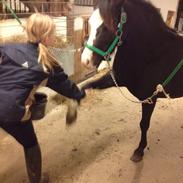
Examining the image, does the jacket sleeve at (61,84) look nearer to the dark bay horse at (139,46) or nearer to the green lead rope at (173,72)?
the dark bay horse at (139,46)

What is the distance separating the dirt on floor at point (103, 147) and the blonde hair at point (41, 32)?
80cm

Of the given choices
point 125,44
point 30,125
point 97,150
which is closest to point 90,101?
point 97,150

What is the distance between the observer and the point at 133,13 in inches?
56.8

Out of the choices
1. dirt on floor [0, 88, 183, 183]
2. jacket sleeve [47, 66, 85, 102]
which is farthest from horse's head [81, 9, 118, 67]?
dirt on floor [0, 88, 183, 183]

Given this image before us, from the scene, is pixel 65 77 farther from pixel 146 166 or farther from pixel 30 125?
pixel 146 166

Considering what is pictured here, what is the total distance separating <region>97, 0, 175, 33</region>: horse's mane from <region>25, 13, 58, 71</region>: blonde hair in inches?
13.4

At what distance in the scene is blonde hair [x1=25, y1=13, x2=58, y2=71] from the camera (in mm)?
1169

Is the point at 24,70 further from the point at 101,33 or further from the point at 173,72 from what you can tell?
the point at 173,72

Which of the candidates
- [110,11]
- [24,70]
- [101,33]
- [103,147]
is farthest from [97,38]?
[103,147]

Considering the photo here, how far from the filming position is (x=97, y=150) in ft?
6.30

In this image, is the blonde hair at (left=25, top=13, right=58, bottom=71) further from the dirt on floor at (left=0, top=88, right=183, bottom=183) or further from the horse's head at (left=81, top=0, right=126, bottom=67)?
the dirt on floor at (left=0, top=88, right=183, bottom=183)

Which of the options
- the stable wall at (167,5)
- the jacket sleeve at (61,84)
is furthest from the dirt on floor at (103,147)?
the stable wall at (167,5)

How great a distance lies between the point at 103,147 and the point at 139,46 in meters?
0.82

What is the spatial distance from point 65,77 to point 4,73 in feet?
0.98
